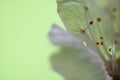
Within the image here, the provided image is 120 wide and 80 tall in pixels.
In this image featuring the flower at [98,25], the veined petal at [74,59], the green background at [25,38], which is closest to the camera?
the veined petal at [74,59]

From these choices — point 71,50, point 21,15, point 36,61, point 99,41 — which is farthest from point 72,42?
point 21,15

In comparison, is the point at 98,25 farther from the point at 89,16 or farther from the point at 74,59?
the point at 74,59

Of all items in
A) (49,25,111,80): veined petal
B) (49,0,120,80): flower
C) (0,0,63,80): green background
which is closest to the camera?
(49,25,111,80): veined petal

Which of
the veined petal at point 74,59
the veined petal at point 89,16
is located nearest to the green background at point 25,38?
the veined petal at point 89,16

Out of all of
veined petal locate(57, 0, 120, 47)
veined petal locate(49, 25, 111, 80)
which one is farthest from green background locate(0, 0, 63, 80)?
veined petal locate(49, 25, 111, 80)

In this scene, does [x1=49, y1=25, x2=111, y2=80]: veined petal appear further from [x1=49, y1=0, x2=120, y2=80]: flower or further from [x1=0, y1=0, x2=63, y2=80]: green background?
[x1=0, y1=0, x2=63, y2=80]: green background

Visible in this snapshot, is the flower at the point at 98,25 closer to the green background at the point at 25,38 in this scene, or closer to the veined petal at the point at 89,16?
the veined petal at the point at 89,16
